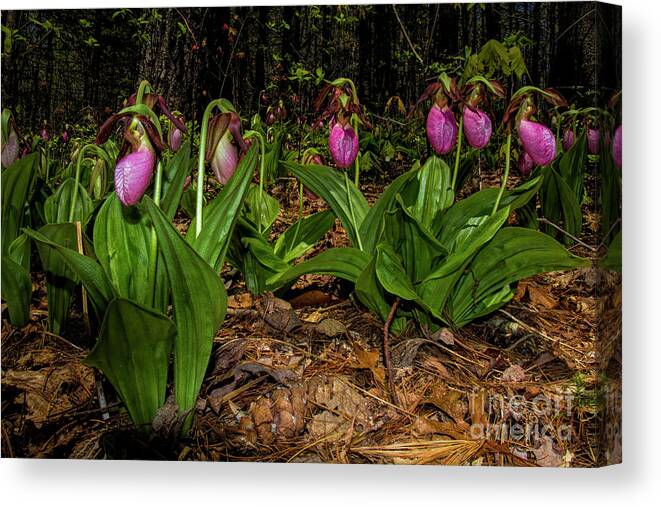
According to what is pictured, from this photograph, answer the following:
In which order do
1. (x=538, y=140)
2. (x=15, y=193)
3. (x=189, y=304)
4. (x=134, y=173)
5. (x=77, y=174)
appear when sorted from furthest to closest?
1. (x=15, y=193)
2. (x=77, y=174)
3. (x=538, y=140)
4. (x=189, y=304)
5. (x=134, y=173)

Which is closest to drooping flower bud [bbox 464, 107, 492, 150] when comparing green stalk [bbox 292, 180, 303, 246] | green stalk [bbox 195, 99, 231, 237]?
green stalk [bbox 292, 180, 303, 246]

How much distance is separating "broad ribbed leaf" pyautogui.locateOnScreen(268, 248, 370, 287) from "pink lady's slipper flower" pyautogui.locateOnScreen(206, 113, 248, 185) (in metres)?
0.41

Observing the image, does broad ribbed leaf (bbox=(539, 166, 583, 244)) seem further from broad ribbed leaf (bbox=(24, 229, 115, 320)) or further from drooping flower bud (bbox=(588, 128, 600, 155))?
broad ribbed leaf (bbox=(24, 229, 115, 320))

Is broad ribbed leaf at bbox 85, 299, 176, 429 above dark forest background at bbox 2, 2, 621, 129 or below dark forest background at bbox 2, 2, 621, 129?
below

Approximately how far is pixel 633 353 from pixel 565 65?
1036 mm

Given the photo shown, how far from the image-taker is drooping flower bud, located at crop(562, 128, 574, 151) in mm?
3621

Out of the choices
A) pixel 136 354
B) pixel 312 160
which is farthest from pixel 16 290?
pixel 312 160

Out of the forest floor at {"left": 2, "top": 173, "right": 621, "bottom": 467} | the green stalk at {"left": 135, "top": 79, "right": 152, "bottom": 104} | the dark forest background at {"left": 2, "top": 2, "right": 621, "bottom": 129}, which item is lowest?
the forest floor at {"left": 2, "top": 173, "right": 621, "bottom": 467}

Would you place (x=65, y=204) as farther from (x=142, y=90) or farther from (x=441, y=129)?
(x=441, y=129)

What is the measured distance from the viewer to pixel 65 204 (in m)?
3.86

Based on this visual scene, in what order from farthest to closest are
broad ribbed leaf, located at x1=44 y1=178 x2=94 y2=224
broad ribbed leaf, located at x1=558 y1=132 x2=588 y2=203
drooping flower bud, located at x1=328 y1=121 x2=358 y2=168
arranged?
broad ribbed leaf, located at x1=44 y1=178 x2=94 y2=224 → drooping flower bud, located at x1=328 y1=121 x2=358 y2=168 → broad ribbed leaf, located at x1=558 y1=132 x2=588 y2=203

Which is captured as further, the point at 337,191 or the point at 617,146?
the point at 337,191

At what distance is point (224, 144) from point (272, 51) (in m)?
0.40

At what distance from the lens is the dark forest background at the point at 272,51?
142 inches
